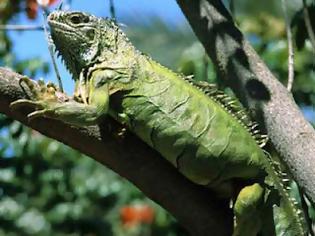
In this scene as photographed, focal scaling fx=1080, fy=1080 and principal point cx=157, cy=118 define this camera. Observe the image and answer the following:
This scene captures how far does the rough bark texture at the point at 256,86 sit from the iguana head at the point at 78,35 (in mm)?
304

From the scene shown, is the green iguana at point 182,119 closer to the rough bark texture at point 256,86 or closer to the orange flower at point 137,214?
the rough bark texture at point 256,86

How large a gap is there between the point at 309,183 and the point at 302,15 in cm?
122

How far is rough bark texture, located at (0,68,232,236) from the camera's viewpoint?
3443 millimetres

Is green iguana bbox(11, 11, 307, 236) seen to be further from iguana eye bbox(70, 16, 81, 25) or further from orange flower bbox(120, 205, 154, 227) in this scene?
orange flower bbox(120, 205, 154, 227)

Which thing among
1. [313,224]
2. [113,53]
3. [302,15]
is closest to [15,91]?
[113,53]

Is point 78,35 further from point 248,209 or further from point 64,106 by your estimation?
point 248,209

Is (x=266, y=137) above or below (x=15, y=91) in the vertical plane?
below

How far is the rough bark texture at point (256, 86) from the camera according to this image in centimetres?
351

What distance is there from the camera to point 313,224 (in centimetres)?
393

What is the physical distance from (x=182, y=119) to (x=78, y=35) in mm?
529

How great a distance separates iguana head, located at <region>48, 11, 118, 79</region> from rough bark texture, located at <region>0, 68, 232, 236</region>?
447mm

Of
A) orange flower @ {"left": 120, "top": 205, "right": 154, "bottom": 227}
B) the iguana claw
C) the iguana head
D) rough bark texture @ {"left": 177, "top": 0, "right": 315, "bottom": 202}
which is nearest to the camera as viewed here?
the iguana claw

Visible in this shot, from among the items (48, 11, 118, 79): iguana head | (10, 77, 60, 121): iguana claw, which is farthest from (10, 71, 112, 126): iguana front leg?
(48, 11, 118, 79): iguana head

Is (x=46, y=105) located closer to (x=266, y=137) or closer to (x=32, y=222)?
(x=266, y=137)
